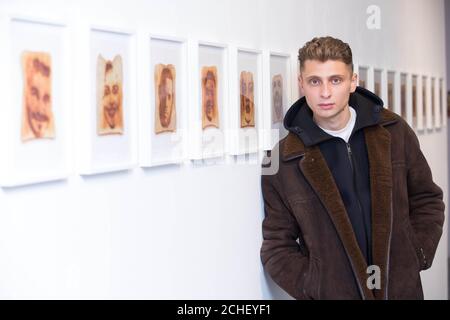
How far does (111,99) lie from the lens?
2.05 meters

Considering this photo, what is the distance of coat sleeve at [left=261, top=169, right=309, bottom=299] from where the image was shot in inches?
110

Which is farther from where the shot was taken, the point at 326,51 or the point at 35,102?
the point at 326,51

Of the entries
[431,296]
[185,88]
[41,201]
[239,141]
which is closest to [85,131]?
[41,201]

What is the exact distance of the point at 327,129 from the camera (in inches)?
115

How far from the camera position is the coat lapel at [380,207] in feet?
9.20

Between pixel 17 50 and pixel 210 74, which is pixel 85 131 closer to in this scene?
pixel 17 50

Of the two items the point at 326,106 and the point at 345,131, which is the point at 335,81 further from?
the point at 345,131

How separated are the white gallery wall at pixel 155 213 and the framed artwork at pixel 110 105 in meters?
0.04

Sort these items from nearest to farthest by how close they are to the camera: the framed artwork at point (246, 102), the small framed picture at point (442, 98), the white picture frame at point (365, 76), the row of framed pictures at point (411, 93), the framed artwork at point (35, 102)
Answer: the framed artwork at point (35, 102)
the framed artwork at point (246, 102)
the white picture frame at point (365, 76)
the row of framed pictures at point (411, 93)
the small framed picture at point (442, 98)

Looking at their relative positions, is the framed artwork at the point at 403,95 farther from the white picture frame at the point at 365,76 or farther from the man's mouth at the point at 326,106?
the man's mouth at the point at 326,106

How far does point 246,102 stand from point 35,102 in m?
1.16

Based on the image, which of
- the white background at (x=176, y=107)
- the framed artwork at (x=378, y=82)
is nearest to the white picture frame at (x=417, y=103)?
the framed artwork at (x=378, y=82)

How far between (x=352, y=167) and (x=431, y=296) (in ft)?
7.87

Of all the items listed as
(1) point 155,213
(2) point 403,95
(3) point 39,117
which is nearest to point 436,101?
(2) point 403,95
